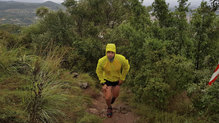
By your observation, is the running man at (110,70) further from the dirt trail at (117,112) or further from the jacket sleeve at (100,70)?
the dirt trail at (117,112)

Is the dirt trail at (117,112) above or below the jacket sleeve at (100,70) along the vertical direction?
below

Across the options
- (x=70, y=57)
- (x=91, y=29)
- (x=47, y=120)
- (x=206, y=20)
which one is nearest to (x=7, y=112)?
(x=47, y=120)

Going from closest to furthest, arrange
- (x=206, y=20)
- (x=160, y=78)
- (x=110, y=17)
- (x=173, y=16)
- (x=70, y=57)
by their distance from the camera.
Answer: (x=160, y=78), (x=206, y=20), (x=173, y=16), (x=70, y=57), (x=110, y=17)

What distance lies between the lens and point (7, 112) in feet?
9.36

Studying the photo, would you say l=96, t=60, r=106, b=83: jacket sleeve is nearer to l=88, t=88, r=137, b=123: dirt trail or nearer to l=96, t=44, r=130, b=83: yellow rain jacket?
l=96, t=44, r=130, b=83: yellow rain jacket

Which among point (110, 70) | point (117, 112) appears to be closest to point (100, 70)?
point (110, 70)

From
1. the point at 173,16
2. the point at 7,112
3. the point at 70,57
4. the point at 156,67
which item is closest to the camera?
the point at 7,112

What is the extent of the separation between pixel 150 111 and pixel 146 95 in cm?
40

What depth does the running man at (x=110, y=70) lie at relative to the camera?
12.9 ft

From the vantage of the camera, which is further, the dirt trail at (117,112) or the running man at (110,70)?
the dirt trail at (117,112)

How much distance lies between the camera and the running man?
393 cm

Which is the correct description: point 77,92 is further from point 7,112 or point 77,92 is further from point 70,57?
point 70,57

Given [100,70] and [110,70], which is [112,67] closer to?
[110,70]

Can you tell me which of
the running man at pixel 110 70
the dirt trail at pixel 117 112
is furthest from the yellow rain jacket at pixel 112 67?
the dirt trail at pixel 117 112
